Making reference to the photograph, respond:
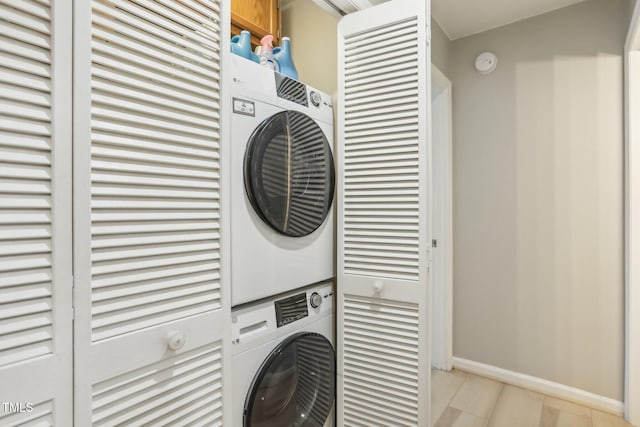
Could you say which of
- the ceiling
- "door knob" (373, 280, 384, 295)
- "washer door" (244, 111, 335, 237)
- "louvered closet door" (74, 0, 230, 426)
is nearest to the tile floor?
"door knob" (373, 280, 384, 295)

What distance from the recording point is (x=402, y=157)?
1.52 meters

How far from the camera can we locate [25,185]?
647 millimetres

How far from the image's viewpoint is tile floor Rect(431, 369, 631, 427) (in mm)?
2012

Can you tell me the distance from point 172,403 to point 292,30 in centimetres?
214

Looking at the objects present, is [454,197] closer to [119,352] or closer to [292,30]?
[292,30]

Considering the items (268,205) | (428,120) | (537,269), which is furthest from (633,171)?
(268,205)

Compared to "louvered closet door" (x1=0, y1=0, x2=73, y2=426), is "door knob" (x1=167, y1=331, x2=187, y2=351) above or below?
below

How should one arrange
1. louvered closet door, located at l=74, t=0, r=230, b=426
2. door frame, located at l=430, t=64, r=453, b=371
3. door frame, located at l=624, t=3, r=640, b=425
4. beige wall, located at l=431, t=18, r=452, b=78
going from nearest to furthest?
louvered closet door, located at l=74, t=0, r=230, b=426, door frame, located at l=624, t=3, r=640, b=425, beige wall, located at l=431, t=18, r=452, b=78, door frame, located at l=430, t=64, r=453, b=371

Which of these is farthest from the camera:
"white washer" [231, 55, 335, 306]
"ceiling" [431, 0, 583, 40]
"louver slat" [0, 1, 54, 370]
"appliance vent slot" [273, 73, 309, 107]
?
"ceiling" [431, 0, 583, 40]

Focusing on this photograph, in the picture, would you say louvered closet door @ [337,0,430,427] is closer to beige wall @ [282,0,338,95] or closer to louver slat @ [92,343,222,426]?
beige wall @ [282,0,338,95]

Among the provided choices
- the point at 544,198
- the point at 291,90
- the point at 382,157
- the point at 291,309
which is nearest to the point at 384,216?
the point at 382,157

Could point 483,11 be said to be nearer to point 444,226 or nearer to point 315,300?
point 444,226

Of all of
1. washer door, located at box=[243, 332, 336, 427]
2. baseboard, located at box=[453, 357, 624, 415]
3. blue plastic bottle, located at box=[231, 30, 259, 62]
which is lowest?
baseboard, located at box=[453, 357, 624, 415]

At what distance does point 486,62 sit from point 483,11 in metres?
0.35
